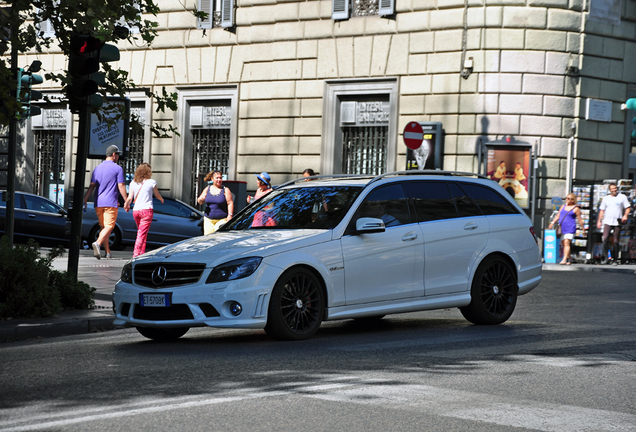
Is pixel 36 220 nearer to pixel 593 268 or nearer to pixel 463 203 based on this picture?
pixel 593 268

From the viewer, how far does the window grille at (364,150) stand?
24516 mm

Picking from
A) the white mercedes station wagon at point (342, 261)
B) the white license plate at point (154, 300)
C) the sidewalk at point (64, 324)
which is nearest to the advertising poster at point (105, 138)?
the sidewalk at point (64, 324)

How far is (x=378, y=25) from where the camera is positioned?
23875mm

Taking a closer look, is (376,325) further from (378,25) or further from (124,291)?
(378,25)

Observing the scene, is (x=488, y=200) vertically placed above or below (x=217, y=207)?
above

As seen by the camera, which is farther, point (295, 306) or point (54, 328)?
point (54, 328)

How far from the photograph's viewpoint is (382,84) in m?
24.0

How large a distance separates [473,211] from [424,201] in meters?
0.70

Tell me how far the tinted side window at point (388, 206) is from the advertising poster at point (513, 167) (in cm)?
1286

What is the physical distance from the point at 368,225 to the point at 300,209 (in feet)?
2.47

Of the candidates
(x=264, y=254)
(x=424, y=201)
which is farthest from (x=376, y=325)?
(x=264, y=254)

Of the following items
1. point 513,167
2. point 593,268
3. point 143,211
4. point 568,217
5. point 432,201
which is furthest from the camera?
point 513,167

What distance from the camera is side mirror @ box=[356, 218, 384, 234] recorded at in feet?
30.5

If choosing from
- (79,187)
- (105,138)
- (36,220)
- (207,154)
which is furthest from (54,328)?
(207,154)
